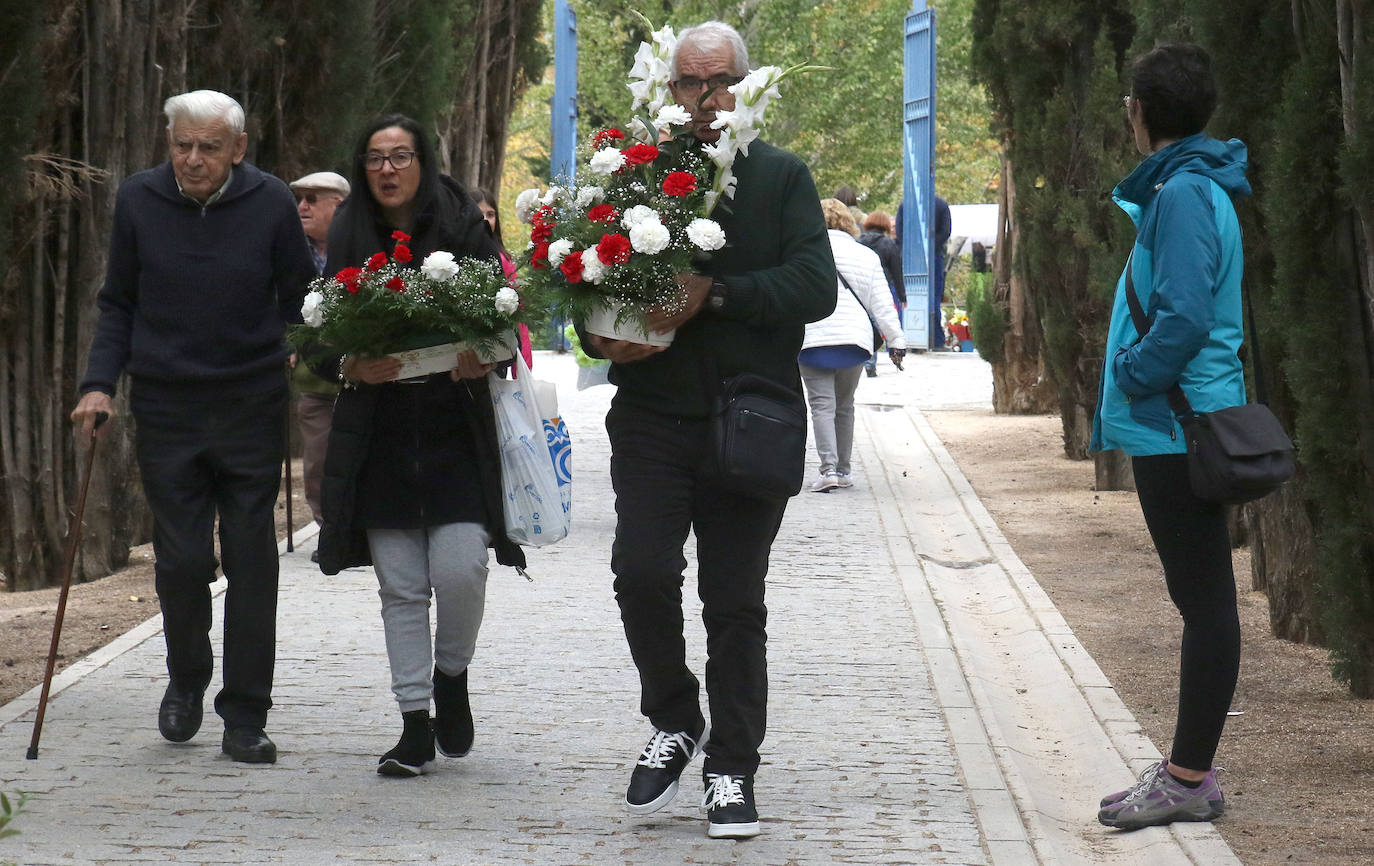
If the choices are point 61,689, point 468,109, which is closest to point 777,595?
point 61,689

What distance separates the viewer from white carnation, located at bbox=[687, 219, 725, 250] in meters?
4.34

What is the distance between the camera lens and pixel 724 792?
455 cm

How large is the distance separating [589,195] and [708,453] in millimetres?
766

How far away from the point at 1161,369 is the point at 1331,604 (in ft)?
6.15

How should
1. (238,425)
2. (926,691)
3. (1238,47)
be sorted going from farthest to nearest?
(1238,47), (926,691), (238,425)

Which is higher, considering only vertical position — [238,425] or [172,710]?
[238,425]

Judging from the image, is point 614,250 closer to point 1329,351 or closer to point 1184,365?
point 1184,365

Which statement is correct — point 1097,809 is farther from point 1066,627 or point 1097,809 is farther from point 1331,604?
point 1066,627

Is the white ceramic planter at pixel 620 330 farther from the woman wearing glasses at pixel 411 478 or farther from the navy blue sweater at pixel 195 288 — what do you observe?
the navy blue sweater at pixel 195 288

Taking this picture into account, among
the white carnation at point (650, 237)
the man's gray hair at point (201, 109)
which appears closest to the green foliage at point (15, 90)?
the man's gray hair at point (201, 109)

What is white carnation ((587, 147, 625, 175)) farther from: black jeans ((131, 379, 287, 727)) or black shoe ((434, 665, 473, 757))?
black shoe ((434, 665, 473, 757))

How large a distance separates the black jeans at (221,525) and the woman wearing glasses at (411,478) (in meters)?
0.47

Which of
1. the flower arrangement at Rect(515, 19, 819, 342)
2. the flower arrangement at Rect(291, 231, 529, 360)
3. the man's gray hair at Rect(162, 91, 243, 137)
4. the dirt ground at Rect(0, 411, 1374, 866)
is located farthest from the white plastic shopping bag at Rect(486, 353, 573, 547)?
the dirt ground at Rect(0, 411, 1374, 866)

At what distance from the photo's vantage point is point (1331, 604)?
5.93 m
